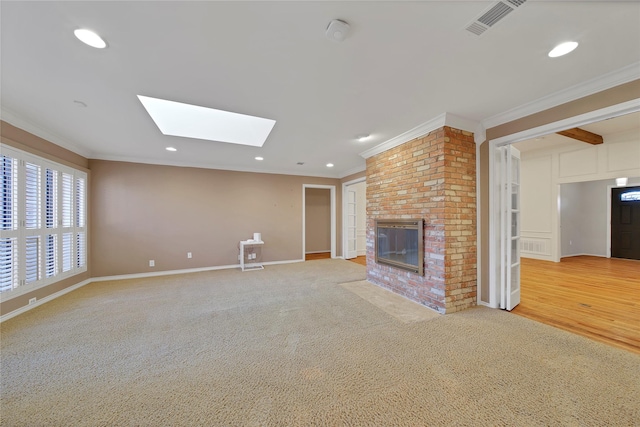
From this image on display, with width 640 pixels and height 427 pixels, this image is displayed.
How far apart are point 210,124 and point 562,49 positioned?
4288 millimetres

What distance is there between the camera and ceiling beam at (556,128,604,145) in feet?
15.0

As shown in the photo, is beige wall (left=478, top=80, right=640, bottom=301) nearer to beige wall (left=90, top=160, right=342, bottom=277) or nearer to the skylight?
the skylight

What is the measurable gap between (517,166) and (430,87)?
2059 mm

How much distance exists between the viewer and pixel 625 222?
6.20 metres

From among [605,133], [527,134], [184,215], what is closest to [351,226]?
[184,215]

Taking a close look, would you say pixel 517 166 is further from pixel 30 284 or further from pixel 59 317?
pixel 30 284

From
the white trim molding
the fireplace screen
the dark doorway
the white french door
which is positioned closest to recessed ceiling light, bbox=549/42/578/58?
the white trim molding

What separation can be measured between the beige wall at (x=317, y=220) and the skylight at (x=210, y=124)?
3995 mm

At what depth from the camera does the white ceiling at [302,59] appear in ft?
4.71

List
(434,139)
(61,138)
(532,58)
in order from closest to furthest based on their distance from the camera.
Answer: (532,58) < (434,139) < (61,138)

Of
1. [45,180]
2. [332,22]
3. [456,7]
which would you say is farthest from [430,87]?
[45,180]

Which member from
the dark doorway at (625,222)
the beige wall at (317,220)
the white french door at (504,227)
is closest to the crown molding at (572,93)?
the white french door at (504,227)

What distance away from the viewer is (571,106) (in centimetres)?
242

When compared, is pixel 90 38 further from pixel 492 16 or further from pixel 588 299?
pixel 588 299
